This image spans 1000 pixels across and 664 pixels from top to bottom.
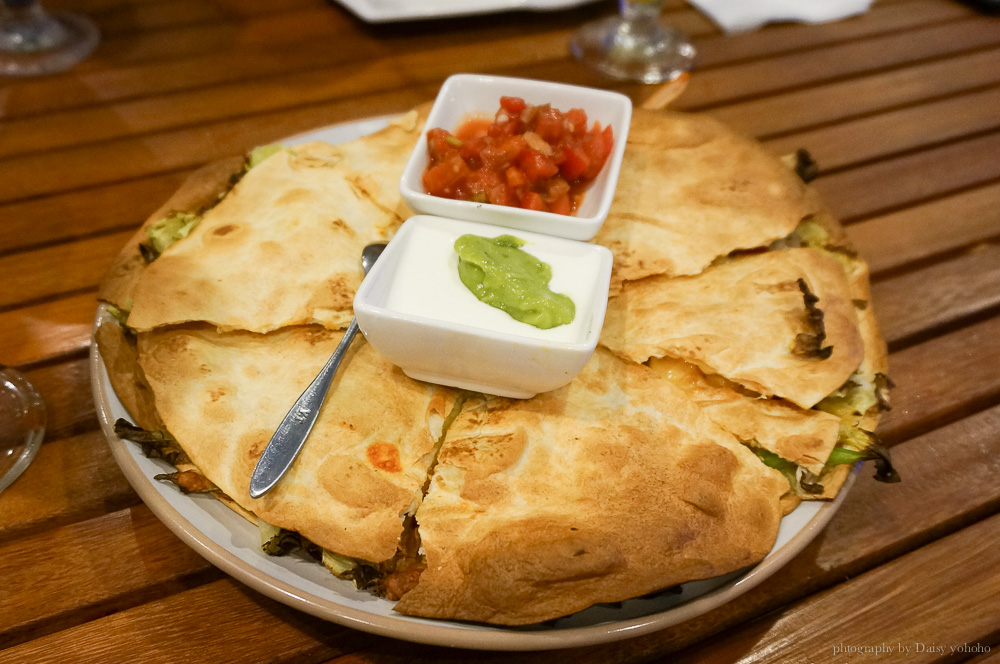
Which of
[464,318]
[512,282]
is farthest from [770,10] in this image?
[464,318]

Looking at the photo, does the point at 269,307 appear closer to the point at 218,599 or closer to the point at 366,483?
the point at 366,483

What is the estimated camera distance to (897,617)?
219 cm

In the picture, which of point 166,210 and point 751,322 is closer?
point 751,322

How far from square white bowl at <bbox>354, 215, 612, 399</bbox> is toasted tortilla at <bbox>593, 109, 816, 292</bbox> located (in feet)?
1.05

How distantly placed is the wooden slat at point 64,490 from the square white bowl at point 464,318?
43.6 inches

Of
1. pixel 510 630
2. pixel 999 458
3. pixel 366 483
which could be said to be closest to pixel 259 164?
pixel 366 483

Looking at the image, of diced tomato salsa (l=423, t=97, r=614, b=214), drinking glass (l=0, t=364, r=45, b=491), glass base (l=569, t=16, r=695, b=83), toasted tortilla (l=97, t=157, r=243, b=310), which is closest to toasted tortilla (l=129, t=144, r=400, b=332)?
toasted tortilla (l=97, t=157, r=243, b=310)

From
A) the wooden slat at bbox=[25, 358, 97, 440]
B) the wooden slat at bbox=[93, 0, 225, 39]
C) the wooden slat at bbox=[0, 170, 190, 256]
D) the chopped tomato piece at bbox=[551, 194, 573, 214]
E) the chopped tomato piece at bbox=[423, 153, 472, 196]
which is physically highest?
the chopped tomato piece at bbox=[423, 153, 472, 196]

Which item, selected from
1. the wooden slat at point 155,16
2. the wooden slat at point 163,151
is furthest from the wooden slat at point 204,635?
the wooden slat at point 155,16

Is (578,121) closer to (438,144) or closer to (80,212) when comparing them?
(438,144)

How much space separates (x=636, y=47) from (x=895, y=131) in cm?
176

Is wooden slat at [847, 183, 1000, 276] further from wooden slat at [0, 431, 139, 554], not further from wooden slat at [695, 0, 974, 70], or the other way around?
wooden slat at [0, 431, 139, 554]

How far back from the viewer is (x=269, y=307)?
2391mm

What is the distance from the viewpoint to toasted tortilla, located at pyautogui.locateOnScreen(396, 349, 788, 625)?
1.85 metres
